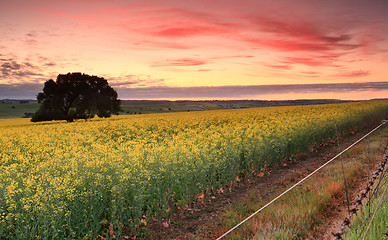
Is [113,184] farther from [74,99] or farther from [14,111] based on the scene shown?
[14,111]

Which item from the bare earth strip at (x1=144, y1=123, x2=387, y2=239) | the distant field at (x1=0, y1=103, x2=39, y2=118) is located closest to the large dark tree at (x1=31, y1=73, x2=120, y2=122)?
the distant field at (x1=0, y1=103, x2=39, y2=118)

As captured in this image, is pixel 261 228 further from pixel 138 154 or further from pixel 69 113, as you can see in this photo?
pixel 69 113

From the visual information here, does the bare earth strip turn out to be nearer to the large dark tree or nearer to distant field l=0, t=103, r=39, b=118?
the large dark tree

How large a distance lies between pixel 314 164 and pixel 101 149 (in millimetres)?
9359

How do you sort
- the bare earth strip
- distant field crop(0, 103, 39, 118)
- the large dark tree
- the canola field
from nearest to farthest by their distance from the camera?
1. the canola field
2. the bare earth strip
3. the large dark tree
4. distant field crop(0, 103, 39, 118)

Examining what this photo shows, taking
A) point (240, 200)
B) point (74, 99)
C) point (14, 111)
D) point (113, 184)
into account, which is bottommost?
point (240, 200)

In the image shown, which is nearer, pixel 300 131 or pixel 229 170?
pixel 229 170

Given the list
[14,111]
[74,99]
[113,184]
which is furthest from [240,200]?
[14,111]

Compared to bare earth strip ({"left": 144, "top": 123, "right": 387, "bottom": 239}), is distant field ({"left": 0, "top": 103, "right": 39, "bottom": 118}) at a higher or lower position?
higher

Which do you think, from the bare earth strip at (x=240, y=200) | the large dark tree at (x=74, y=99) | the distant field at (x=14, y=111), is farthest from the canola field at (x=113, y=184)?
the distant field at (x=14, y=111)

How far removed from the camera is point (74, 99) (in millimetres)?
47938

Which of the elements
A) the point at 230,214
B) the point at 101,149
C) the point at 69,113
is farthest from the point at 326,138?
the point at 69,113

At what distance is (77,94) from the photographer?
157ft

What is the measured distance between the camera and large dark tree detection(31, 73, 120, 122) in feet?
149
